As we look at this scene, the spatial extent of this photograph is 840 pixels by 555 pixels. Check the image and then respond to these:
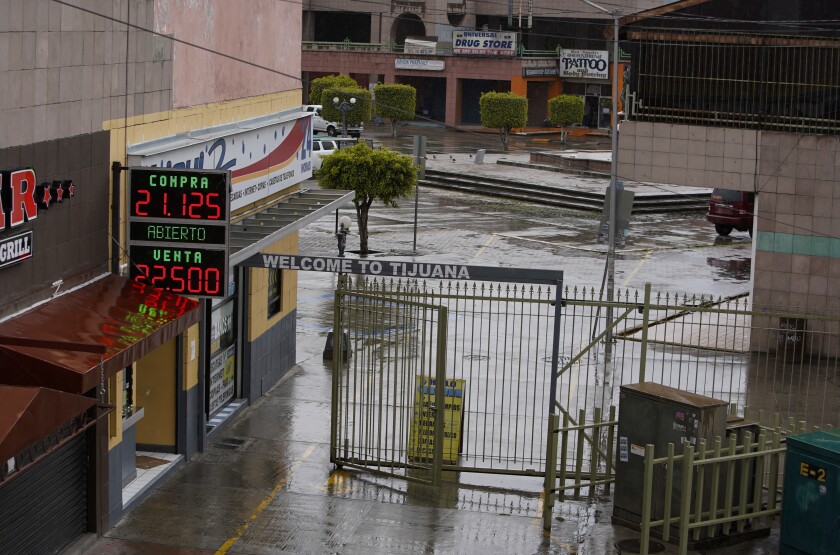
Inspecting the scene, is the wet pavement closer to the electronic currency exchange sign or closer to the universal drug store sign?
the electronic currency exchange sign

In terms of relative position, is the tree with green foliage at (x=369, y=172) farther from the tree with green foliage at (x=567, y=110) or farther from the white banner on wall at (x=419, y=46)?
the white banner on wall at (x=419, y=46)

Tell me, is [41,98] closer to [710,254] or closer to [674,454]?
[674,454]

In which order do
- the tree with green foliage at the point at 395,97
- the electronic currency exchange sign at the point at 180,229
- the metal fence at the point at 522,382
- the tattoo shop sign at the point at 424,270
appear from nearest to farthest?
the electronic currency exchange sign at the point at 180,229, the tattoo shop sign at the point at 424,270, the metal fence at the point at 522,382, the tree with green foliage at the point at 395,97

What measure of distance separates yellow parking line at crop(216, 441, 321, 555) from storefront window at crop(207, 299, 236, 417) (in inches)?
65.4

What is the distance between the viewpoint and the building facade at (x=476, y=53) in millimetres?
71500

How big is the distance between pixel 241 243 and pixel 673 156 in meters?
10.5

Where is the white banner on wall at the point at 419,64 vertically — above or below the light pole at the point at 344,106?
above

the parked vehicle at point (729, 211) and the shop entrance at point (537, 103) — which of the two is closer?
the parked vehicle at point (729, 211)

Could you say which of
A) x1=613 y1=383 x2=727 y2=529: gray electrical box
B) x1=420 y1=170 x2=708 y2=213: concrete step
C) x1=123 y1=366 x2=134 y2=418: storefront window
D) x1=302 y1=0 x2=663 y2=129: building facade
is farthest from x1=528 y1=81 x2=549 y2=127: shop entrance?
x1=613 y1=383 x2=727 y2=529: gray electrical box

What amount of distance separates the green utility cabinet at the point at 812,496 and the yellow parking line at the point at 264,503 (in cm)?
574

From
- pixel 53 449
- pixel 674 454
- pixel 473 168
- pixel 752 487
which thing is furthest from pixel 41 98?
pixel 473 168

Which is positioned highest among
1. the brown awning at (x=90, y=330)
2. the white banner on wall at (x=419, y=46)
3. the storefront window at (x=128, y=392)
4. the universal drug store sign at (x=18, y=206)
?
the white banner on wall at (x=419, y=46)

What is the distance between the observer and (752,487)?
13.8 m

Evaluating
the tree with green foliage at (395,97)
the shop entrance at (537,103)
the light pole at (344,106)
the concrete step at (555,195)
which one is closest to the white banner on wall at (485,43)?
the shop entrance at (537,103)
